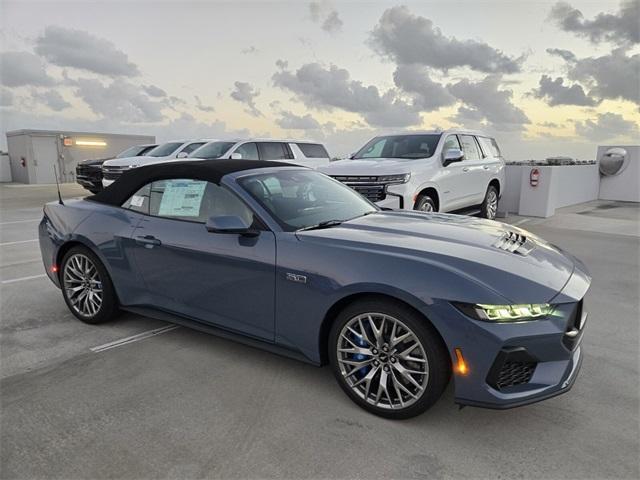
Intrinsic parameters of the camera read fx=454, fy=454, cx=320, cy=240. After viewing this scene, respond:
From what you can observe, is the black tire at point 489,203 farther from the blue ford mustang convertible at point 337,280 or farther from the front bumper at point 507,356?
the front bumper at point 507,356

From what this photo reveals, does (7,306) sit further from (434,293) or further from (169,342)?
(434,293)

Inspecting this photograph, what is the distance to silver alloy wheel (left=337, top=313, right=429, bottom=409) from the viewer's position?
260 centimetres

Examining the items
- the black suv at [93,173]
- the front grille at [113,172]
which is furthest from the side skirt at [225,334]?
the black suv at [93,173]

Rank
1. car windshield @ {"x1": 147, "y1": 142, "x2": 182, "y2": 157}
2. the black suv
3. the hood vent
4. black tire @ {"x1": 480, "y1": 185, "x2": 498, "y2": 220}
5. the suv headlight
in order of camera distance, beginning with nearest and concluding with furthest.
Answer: the hood vent → the suv headlight → black tire @ {"x1": 480, "y1": 185, "x2": 498, "y2": 220} → car windshield @ {"x1": 147, "y1": 142, "x2": 182, "y2": 157} → the black suv

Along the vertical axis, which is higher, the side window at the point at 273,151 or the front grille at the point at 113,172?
the side window at the point at 273,151

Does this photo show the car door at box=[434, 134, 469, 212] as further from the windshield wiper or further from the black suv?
the black suv

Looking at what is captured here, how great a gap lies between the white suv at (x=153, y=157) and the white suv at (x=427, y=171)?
308 inches

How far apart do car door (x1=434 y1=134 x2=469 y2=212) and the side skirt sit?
546cm

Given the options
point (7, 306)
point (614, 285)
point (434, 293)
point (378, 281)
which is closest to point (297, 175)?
point (378, 281)

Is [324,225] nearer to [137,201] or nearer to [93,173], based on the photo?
[137,201]

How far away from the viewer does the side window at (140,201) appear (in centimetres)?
389

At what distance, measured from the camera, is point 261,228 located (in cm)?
315

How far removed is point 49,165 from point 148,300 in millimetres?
26538

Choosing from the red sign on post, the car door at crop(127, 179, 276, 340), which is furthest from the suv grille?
the red sign on post
